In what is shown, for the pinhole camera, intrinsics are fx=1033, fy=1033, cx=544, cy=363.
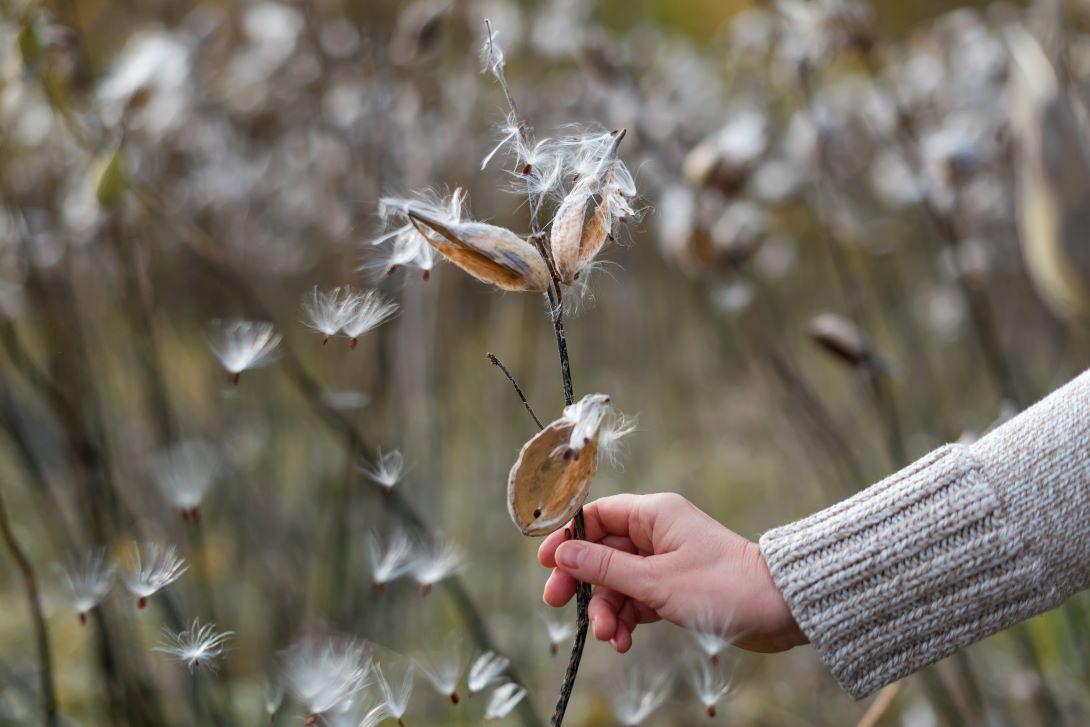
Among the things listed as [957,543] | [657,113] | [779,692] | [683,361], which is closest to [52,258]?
[657,113]

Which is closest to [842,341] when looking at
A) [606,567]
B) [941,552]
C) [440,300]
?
[941,552]

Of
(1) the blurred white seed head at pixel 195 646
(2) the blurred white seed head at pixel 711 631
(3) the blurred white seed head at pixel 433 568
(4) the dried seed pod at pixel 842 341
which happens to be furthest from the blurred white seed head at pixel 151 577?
(4) the dried seed pod at pixel 842 341

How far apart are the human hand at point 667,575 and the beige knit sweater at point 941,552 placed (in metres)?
0.02

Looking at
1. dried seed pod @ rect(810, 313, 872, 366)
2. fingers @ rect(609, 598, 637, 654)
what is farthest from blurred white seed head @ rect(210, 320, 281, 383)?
dried seed pod @ rect(810, 313, 872, 366)

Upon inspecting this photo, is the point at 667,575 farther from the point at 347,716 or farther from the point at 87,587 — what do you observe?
the point at 87,587

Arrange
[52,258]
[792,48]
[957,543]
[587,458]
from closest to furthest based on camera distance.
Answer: [587,458] < [957,543] < [792,48] < [52,258]

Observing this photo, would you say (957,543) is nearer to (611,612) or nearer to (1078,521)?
(1078,521)

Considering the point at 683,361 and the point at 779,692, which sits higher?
the point at 779,692

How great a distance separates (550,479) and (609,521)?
115 millimetres

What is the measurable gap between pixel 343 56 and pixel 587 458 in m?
1.14

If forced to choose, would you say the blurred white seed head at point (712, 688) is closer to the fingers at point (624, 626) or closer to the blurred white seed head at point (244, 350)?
the fingers at point (624, 626)

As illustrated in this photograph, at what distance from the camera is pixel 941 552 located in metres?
0.52

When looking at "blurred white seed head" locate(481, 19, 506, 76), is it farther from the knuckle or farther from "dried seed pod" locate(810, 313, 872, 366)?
"dried seed pod" locate(810, 313, 872, 366)

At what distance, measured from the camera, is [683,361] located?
2434 mm
